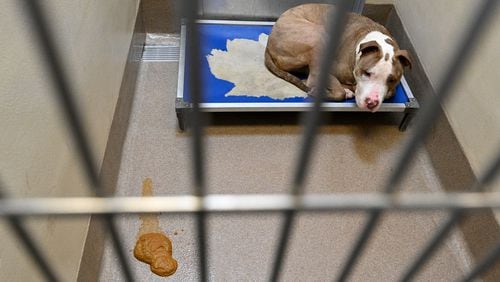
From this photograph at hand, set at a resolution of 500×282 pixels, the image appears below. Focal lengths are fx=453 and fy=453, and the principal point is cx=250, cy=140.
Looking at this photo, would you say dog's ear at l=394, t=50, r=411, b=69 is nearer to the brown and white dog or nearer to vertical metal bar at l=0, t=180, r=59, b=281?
the brown and white dog

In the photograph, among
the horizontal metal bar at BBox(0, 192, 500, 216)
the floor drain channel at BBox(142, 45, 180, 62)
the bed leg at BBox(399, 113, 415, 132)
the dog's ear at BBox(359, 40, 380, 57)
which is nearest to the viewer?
the horizontal metal bar at BBox(0, 192, 500, 216)

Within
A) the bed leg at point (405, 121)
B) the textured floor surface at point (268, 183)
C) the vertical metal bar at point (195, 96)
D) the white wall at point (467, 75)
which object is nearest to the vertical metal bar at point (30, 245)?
the vertical metal bar at point (195, 96)

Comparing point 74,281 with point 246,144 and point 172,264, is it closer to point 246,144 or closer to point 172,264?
point 172,264

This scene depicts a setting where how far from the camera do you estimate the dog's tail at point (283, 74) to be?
182 cm

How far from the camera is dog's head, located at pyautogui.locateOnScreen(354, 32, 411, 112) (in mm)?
1657

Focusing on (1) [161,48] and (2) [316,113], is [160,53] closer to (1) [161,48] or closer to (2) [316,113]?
(1) [161,48]

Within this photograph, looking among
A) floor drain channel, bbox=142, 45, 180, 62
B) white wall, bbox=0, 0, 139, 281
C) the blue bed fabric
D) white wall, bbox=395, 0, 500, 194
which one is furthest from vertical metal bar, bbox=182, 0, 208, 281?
floor drain channel, bbox=142, 45, 180, 62

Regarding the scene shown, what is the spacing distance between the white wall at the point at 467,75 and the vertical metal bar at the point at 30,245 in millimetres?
1081

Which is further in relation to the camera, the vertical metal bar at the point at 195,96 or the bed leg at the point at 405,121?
the bed leg at the point at 405,121

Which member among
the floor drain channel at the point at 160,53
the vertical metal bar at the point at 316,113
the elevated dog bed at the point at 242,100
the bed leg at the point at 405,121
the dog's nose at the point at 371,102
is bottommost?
the floor drain channel at the point at 160,53

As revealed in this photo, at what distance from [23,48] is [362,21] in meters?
1.35

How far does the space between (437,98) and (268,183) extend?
4.24 feet

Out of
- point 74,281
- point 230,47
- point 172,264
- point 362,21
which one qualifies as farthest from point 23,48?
point 362,21

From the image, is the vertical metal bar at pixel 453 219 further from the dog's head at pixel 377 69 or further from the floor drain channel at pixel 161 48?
the floor drain channel at pixel 161 48
